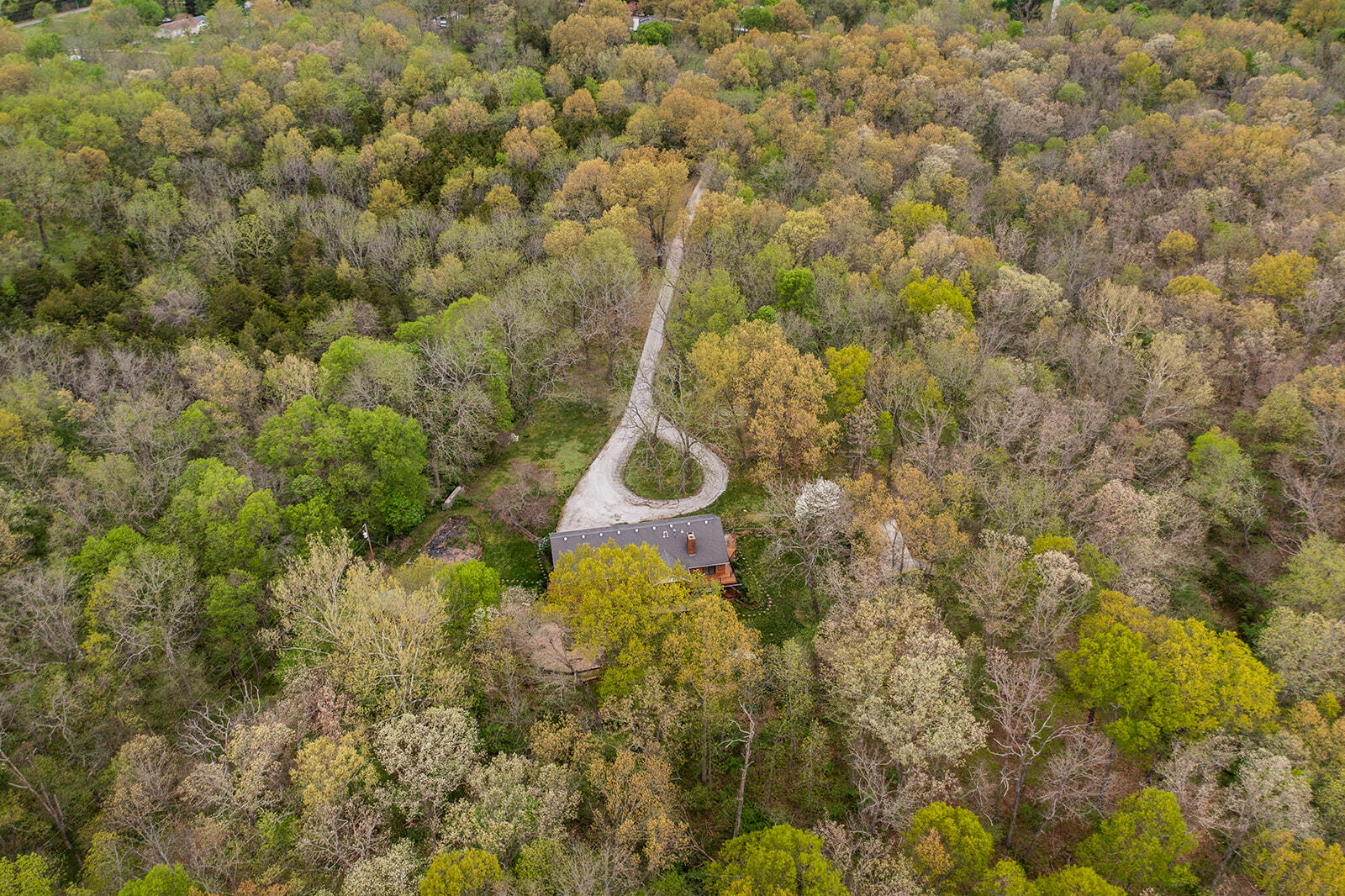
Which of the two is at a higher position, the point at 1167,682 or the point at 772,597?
the point at 1167,682

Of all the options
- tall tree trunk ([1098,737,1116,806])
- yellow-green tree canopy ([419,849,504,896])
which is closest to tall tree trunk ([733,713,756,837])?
yellow-green tree canopy ([419,849,504,896])

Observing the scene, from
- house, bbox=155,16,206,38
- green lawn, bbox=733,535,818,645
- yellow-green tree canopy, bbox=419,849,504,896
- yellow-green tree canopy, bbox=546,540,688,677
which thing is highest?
house, bbox=155,16,206,38

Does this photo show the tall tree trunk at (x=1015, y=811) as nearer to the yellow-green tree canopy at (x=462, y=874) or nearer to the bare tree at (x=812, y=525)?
the bare tree at (x=812, y=525)

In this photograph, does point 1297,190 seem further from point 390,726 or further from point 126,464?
point 126,464

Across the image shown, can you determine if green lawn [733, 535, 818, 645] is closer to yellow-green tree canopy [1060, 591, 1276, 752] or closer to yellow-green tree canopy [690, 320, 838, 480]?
yellow-green tree canopy [690, 320, 838, 480]

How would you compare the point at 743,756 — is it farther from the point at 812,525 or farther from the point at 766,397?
the point at 766,397

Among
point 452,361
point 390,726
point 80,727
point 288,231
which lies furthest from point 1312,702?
point 288,231

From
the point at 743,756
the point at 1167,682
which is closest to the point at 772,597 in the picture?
the point at 743,756
